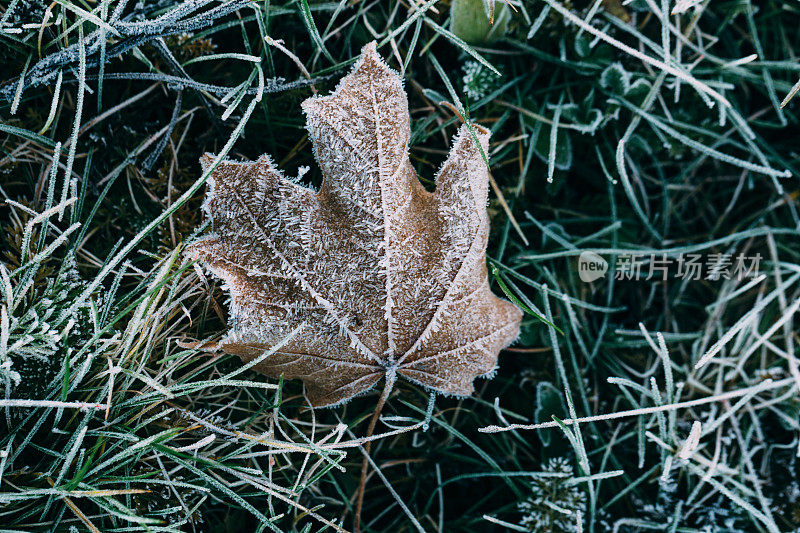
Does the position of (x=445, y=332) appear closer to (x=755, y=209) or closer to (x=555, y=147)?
(x=555, y=147)

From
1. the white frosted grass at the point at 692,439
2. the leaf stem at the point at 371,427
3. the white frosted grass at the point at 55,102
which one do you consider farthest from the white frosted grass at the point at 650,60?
the white frosted grass at the point at 55,102

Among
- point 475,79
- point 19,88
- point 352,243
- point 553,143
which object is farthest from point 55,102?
point 553,143

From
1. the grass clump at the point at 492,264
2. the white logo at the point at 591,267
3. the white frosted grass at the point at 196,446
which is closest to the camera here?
the white frosted grass at the point at 196,446

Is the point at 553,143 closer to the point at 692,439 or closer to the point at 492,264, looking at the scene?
the point at 492,264

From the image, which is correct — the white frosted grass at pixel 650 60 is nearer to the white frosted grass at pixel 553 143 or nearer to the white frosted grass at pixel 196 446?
the white frosted grass at pixel 553 143

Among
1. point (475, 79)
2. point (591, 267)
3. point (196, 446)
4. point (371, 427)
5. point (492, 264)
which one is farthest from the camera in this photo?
point (591, 267)

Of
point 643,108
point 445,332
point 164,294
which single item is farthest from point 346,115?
point 643,108
